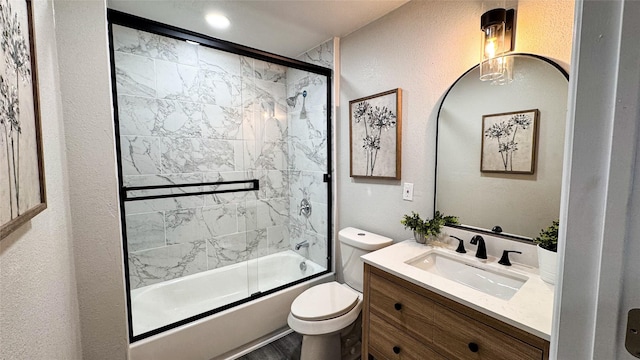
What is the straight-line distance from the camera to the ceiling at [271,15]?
169 centimetres

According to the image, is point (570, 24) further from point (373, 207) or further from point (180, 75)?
point (180, 75)

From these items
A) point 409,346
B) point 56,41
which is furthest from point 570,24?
point 56,41

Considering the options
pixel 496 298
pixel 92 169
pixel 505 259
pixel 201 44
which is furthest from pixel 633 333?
pixel 201 44

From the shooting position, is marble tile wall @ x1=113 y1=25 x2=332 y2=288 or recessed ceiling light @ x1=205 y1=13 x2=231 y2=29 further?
marble tile wall @ x1=113 y1=25 x2=332 y2=288

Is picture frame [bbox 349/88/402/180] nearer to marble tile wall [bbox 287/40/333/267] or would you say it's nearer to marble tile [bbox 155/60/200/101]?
marble tile wall [bbox 287/40/333/267]

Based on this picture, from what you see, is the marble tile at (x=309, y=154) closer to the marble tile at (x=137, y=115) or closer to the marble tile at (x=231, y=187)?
the marble tile at (x=231, y=187)

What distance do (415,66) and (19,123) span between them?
5.89 feet

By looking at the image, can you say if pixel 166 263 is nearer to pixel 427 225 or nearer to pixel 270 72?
pixel 270 72

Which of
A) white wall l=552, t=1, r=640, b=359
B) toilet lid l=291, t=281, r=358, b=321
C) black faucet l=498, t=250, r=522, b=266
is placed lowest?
toilet lid l=291, t=281, r=358, b=321

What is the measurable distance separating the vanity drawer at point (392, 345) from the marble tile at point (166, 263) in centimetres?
169

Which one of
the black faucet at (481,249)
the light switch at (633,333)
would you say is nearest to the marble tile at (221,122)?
the black faucet at (481,249)

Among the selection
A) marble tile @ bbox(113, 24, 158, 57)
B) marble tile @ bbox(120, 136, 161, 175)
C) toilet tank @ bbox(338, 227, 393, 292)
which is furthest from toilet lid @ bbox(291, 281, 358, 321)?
marble tile @ bbox(113, 24, 158, 57)

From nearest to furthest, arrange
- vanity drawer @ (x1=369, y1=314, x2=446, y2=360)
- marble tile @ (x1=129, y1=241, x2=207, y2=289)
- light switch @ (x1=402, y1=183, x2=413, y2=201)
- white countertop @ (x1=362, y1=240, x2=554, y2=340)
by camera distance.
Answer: white countertop @ (x1=362, y1=240, x2=554, y2=340), vanity drawer @ (x1=369, y1=314, x2=446, y2=360), light switch @ (x1=402, y1=183, x2=413, y2=201), marble tile @ (x1=129, y1=241, x2=207, y2=289)

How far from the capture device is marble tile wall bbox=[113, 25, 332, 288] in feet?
6.75
